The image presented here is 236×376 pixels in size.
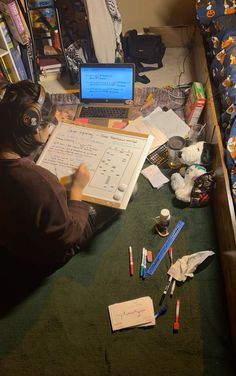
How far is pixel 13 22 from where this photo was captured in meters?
2.18

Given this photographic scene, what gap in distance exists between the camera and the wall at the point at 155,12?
2668 millimetres

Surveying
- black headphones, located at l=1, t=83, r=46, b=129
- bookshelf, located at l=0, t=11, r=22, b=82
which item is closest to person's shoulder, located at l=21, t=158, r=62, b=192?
black headphones, located at l=1, t=83, r=46, b=129

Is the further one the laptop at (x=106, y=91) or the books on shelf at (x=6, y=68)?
the books on shelf at (x=6, y=68)

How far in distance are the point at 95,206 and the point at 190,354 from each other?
0.86 m

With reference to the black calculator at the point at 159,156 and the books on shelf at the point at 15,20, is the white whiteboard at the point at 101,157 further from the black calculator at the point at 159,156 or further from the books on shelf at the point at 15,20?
the books on shelf at the point at 15,20

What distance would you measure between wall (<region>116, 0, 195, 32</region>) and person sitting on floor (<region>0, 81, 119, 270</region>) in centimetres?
179

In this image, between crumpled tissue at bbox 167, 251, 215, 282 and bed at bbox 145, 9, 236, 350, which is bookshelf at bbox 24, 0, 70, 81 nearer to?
bed at bbox 145, 9, 236, 350

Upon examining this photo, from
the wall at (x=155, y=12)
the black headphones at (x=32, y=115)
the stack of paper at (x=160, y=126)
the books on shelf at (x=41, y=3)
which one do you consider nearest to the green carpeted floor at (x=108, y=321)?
the stack of paper at (x=160, y=126)

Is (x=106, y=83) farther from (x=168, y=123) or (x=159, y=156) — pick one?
(x=159, y=156)

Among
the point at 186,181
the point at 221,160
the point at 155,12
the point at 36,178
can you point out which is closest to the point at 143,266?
the point at 186,181

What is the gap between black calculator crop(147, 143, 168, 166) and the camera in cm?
209

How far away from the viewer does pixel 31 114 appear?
1.22 metres

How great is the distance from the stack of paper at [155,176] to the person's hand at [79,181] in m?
0.54

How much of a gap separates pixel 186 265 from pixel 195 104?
1004 millimetres
